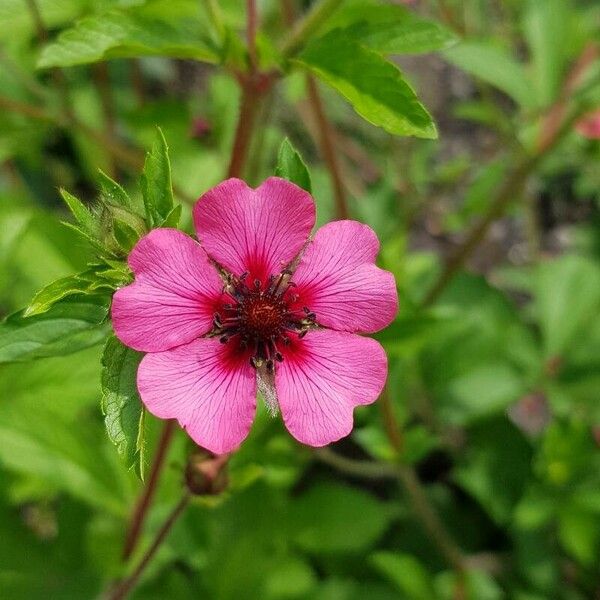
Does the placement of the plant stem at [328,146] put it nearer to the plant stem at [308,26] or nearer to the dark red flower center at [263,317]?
the plant stem at [308,26]

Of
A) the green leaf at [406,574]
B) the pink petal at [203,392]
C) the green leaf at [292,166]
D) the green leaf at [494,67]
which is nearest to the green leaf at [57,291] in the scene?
the pink petal at [203,392]

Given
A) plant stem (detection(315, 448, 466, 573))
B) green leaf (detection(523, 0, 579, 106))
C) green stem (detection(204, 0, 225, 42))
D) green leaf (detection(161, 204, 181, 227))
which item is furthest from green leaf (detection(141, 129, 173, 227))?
green leaf (detection(523, 0, 579, 106))

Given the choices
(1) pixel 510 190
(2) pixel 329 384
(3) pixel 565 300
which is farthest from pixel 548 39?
(2) pixel 329 384

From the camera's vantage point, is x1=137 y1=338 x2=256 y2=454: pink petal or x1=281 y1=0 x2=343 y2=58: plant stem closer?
x1=137 y1=338 x2=256 y2=454: pink petal

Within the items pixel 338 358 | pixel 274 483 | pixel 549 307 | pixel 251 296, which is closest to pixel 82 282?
pixel 251 296

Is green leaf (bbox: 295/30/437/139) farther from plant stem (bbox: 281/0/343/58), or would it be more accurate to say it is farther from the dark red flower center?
the dark red flower center

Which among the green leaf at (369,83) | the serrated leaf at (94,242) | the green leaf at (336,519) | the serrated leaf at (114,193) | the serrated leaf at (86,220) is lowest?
the green leaf at (336,519)

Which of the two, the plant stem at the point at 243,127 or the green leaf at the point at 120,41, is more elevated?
the green leaf at the point at 120,41

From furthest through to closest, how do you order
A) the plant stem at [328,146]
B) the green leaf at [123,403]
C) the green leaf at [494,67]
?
1. the green leaf at [494,67]
2. the plant stem at [328,146]
3. the green leaf at [123,403]
